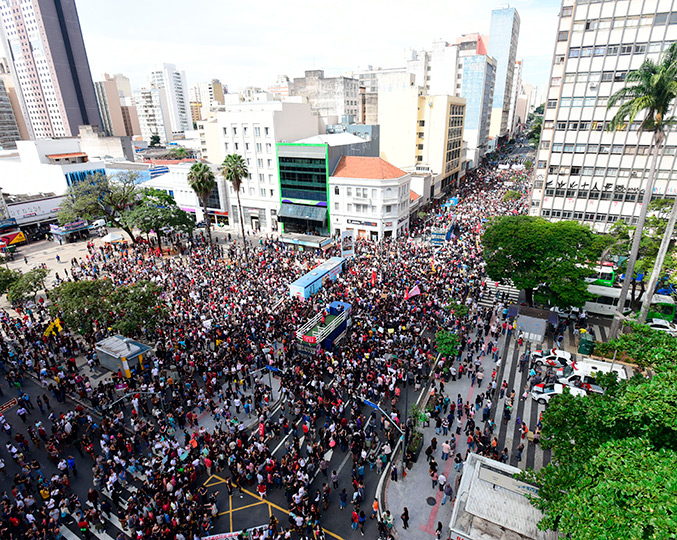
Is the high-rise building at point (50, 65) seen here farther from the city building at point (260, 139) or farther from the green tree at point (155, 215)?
the green tree at point (155, 215)

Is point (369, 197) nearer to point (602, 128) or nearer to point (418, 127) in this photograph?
point (602, 128)

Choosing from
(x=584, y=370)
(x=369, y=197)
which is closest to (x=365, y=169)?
(x=369, y=197)

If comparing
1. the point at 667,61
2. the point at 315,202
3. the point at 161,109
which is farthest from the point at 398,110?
the point at 161,109

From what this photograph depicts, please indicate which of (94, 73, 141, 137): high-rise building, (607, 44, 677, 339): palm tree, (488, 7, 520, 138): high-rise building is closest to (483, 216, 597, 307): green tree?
(607, 44, 677, 339): palm tree

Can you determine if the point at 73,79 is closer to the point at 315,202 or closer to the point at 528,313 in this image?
the point at 315,202

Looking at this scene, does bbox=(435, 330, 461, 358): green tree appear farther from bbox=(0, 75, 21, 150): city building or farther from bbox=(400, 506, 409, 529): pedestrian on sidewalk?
bbox=(0, 75, 21, 150): city building

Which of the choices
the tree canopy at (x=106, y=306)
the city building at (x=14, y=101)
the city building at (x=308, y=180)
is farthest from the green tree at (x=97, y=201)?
the city building at (x=14, y=101)
